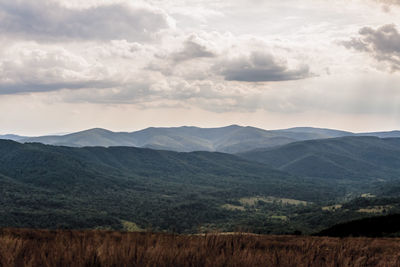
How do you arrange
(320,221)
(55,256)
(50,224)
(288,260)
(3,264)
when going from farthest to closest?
(50,224) → (320,221) → (288,260) → (55,256) → (3,264)

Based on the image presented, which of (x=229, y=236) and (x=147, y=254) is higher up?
(x=147, y=254)

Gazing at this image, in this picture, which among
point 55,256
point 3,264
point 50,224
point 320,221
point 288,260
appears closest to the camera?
point 3,264

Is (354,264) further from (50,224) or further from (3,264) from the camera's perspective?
(50,224)

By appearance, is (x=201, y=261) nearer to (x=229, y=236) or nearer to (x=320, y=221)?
(x=229, y=236)

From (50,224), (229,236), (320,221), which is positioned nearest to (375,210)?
(320,221)

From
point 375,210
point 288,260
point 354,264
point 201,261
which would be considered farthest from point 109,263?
point 375,210

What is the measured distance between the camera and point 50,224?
198250 mm

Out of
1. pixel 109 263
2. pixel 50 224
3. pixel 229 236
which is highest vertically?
pixel 109 263

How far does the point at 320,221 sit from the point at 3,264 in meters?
197

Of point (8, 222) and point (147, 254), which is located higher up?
point (147, 254)

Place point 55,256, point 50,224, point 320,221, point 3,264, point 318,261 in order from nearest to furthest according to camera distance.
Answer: point 3,264 < point 55,256 < point 318,261 < point 320,221 < point 50,224

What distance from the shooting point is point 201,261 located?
5.22 m

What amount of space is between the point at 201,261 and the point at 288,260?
1391mm

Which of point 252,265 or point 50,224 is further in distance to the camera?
point 50,224
